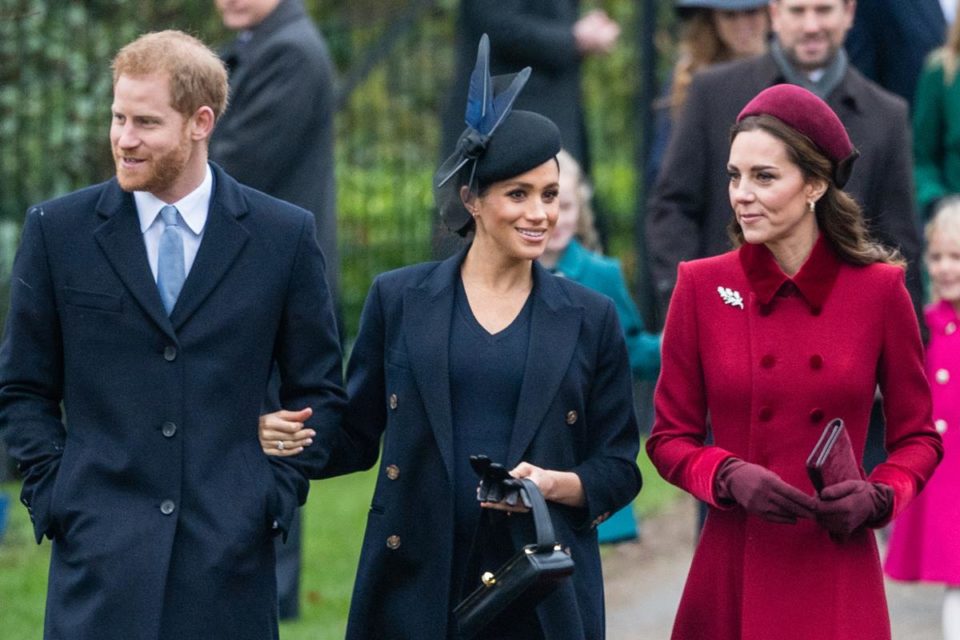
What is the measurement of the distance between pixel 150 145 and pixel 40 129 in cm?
554

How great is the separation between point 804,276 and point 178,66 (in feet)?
5.32

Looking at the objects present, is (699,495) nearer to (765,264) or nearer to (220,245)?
(765,264)

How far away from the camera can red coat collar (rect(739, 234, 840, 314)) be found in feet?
16.8

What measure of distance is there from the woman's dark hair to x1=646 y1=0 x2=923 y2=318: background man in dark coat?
1465mm

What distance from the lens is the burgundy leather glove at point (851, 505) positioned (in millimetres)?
4766

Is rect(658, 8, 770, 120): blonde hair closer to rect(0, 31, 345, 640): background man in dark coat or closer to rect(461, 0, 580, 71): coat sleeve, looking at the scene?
rect(461, 0, 580, 71): coat sleeve

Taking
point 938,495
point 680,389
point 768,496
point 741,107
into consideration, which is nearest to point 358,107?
point 741,107

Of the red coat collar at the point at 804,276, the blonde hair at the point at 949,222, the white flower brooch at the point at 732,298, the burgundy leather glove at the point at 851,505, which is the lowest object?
the burgundy leather glove at the point at 851,505

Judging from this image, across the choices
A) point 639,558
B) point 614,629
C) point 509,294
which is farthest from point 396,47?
point 509,294

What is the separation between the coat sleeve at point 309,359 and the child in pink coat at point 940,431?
2512 millimetres

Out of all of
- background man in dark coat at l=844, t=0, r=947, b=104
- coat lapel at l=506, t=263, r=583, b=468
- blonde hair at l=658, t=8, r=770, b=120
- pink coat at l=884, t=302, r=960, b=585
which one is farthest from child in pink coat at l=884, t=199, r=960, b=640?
coat lapel at l=506, t=263, r=583, b=468

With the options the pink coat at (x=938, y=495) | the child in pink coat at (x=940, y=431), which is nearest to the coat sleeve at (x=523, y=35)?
the child in pink coat at (x=940, y=431)

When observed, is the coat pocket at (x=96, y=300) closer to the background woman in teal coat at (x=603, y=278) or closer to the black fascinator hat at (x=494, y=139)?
the black fascinator hat at (x=494, y=139)

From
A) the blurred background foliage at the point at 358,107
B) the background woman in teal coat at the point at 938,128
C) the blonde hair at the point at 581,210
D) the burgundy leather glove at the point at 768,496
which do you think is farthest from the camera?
the blurred background foliage at the point at 358,107
